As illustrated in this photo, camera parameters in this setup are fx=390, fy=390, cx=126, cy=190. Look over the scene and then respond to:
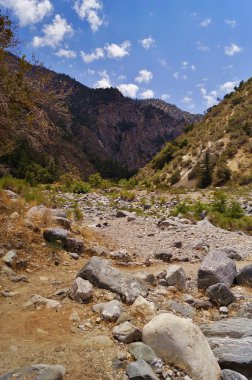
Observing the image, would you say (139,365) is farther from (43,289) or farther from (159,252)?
(159,252)

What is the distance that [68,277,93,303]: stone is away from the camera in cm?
600

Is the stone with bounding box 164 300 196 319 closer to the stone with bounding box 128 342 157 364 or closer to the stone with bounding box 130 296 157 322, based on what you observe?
the stone with bounding box 130 296 157 322

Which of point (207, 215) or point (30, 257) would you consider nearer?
point (30, 257)

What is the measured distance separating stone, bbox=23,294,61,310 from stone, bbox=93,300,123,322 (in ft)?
1.88

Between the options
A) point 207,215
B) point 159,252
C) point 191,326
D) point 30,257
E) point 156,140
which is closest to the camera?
point 191,326

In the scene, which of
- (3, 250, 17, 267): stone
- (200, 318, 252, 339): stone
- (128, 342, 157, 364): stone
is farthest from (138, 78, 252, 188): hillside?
(128, 342, 157, 364): stone

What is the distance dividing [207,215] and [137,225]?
3.70m

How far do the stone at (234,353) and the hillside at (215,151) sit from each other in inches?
1148

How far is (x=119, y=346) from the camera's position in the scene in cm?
472

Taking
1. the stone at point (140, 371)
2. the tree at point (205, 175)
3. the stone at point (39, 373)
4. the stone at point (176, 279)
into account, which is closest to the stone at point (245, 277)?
the stone at point (176, 279)

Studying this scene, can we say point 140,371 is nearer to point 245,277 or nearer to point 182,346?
point 182,346

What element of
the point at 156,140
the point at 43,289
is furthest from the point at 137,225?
the point at 156,140

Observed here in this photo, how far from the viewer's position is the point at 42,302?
5.84 meters

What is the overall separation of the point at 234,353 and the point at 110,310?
172cm
